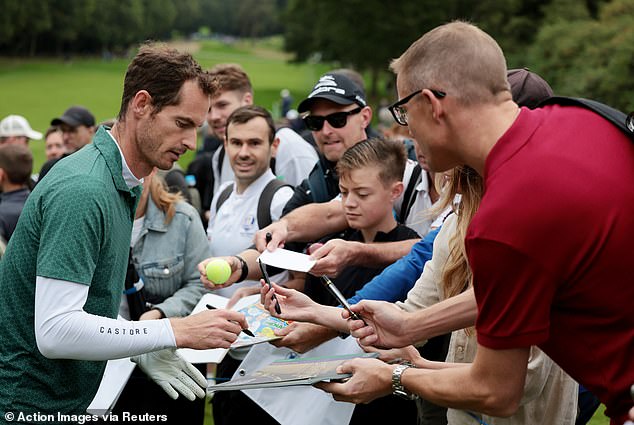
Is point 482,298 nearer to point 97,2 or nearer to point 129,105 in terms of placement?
point 129,105

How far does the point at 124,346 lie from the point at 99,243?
0.44m

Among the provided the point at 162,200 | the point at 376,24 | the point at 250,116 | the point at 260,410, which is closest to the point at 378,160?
the point at 162,200

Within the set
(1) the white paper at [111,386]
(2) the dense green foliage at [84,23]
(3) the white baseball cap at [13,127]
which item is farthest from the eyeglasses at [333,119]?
(2) the dense green foliage at [84,23]

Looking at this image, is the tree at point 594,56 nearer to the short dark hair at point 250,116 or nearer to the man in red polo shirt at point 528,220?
the short dark hair at point 250,116

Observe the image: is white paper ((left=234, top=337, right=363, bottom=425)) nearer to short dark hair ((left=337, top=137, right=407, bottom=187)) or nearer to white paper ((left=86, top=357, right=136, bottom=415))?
Answer: white paper ((left=86, top=357, right=136, bottom=415))

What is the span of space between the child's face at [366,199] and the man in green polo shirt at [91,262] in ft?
4.58

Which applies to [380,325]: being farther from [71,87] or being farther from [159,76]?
[71,87]

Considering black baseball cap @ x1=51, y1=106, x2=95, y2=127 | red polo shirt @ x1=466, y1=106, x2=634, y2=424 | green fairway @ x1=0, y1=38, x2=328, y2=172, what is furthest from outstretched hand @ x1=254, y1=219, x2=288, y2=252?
green fairway @ x1=0, y1=38, x2=328, y2=172

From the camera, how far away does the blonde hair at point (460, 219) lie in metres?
3.29

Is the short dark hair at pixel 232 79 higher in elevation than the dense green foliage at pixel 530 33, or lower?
higher

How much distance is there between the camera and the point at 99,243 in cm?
318

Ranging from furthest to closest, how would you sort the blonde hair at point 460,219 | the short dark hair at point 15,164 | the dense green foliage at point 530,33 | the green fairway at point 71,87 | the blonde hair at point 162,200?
the green fairway at point 71,87
the dense green foliage at point 530,33
the short dark hair at point 15,164
the blonde hair at point 162,200
the blonde hair at point 460,219

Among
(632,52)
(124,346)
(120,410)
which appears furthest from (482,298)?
(632,52)

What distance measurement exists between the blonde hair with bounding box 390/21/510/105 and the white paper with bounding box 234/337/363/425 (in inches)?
76.0
